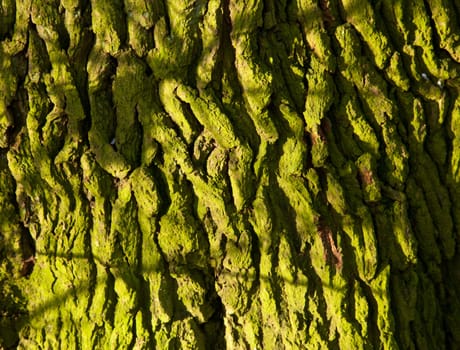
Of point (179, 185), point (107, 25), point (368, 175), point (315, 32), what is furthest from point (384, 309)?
point (107, 25)

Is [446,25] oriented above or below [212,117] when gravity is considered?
above

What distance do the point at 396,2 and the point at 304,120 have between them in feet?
1.92

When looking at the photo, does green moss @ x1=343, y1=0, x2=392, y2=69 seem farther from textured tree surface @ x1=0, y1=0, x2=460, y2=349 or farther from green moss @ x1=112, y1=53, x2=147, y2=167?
green moss @ x1=112, y1=53, x2=147, y2=167

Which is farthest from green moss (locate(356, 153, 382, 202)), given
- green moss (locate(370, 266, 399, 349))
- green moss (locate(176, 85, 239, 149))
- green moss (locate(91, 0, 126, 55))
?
green moss (locate(91, 0, 126, 55))

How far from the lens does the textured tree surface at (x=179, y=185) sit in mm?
1928

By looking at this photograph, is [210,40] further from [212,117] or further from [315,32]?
[315,32]

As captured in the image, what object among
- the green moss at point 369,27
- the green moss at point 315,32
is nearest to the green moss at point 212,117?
the green moss at point 315,32

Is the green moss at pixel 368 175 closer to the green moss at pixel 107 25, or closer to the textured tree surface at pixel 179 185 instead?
the textured tree surface at pixel 179 185

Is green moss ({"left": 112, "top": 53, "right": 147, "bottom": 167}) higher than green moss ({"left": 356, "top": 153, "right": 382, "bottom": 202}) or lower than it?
higher

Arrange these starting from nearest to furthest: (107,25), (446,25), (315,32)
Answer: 1. (107,25)
2. (315,32)
3. (446,25)

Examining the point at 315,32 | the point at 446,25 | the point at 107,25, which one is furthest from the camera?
the point at 446,25

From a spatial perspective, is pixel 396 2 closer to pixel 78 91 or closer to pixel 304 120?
pixel 304 120

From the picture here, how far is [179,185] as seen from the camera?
1945 mm

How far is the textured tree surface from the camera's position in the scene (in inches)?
75.9
